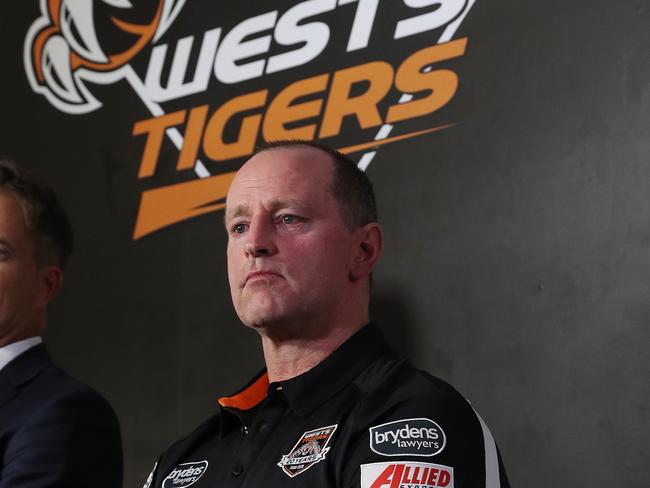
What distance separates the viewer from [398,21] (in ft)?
8.09

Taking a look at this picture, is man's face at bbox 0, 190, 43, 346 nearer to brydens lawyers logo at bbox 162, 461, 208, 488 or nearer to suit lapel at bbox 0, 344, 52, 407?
suit lapel at bbox 0, 344, 52, 407

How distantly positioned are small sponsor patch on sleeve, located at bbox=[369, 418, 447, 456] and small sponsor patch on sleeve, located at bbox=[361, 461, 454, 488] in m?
0.02

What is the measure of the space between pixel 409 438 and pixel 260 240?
0.46m

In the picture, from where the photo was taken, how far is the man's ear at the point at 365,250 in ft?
5.88

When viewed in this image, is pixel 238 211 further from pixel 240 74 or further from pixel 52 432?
pixel 240 74

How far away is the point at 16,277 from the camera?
2.08 meters

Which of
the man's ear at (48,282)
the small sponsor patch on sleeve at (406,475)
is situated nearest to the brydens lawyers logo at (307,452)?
the small sponsor patch on sleeve at (406,475)

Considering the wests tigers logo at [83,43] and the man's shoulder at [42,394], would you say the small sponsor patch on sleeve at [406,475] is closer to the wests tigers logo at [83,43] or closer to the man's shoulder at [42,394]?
the man's shoulder at [42,394]

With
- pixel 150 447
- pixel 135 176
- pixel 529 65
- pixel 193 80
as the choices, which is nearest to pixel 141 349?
pixel 150 447

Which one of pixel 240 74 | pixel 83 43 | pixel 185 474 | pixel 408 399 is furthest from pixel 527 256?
pixel 83 43

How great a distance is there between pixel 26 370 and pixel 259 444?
25.6 inches

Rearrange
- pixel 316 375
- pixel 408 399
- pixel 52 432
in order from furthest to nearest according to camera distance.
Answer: pixel 52 432 → pixel 316 375 → pixel 408 399

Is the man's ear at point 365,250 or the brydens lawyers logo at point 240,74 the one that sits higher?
the brydens lawyers logo at point 240,74

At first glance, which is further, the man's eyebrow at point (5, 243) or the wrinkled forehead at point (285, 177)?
the man's eyebrow at point (5, 243)
